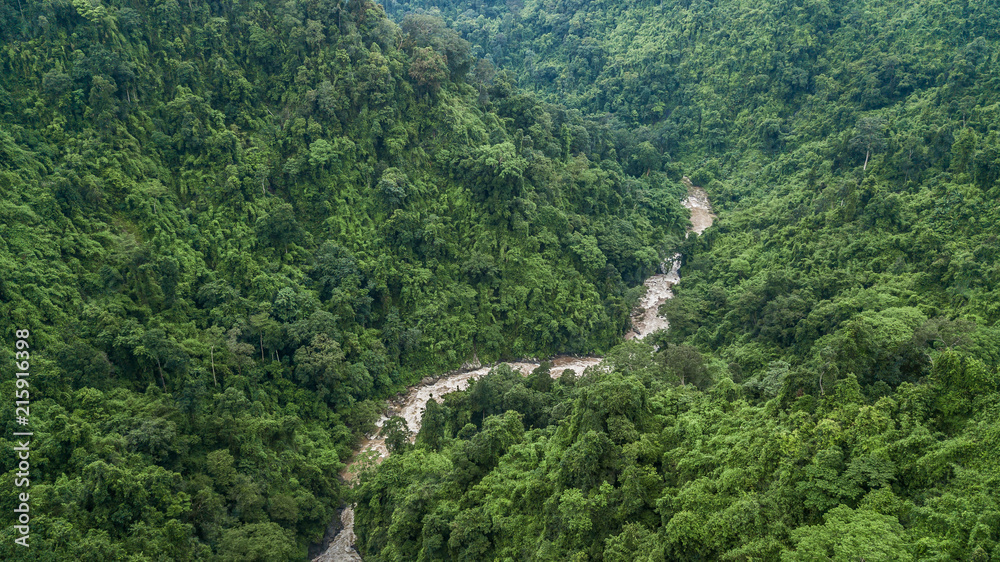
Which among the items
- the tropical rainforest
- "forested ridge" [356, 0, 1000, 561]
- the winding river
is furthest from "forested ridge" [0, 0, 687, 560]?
"forested ridge" [356, 0, 1000, 561]

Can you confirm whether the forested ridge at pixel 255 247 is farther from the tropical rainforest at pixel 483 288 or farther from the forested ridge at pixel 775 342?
the forested ridge at pixel 775 342

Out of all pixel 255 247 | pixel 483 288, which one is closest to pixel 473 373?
pixel 483 288

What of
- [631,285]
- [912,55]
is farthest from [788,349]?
[912,55]

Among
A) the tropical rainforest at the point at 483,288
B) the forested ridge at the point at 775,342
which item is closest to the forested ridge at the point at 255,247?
the tropical rainforest at the point at 483,288

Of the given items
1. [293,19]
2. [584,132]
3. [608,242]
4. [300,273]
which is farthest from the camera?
[584,132]

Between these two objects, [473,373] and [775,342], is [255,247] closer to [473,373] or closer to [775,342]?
[473,373]

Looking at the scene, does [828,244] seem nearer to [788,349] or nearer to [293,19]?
[788,349]
